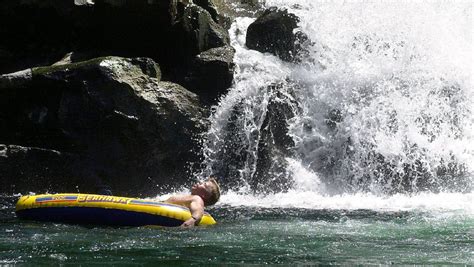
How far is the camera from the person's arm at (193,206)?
7355 millimetres

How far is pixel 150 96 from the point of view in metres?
12.4

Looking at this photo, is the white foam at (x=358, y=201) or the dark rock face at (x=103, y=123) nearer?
the white foam at (x=358, y=201)

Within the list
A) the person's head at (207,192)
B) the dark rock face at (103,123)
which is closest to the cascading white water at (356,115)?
the dark rock face at (103,123)

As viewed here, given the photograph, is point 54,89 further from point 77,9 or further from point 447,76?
point 447,76

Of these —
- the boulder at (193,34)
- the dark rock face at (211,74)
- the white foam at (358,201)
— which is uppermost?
the boulder at (193,34)

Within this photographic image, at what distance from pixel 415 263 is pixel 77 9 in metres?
10.1

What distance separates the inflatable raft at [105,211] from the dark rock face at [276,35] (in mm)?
8120

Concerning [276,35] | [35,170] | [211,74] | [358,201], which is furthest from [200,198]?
[276,35]

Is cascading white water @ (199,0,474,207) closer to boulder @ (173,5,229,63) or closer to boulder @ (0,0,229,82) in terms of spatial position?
boulder @ (173,5,229,63)

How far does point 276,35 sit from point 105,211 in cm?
876

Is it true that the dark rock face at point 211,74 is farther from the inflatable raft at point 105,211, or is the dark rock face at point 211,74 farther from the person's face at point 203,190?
the inflatable raft at point 105,211

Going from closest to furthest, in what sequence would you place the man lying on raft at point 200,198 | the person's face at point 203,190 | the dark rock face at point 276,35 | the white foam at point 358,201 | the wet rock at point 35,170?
the man lying on raft at point 200,198 → the person's face at point 203,190 → the white foam at point 358,201 → the wet rock at point 35,170 → the dark rock face at point 276,35

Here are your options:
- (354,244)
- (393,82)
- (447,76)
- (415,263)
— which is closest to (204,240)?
(354,244)

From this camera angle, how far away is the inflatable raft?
7379mm
